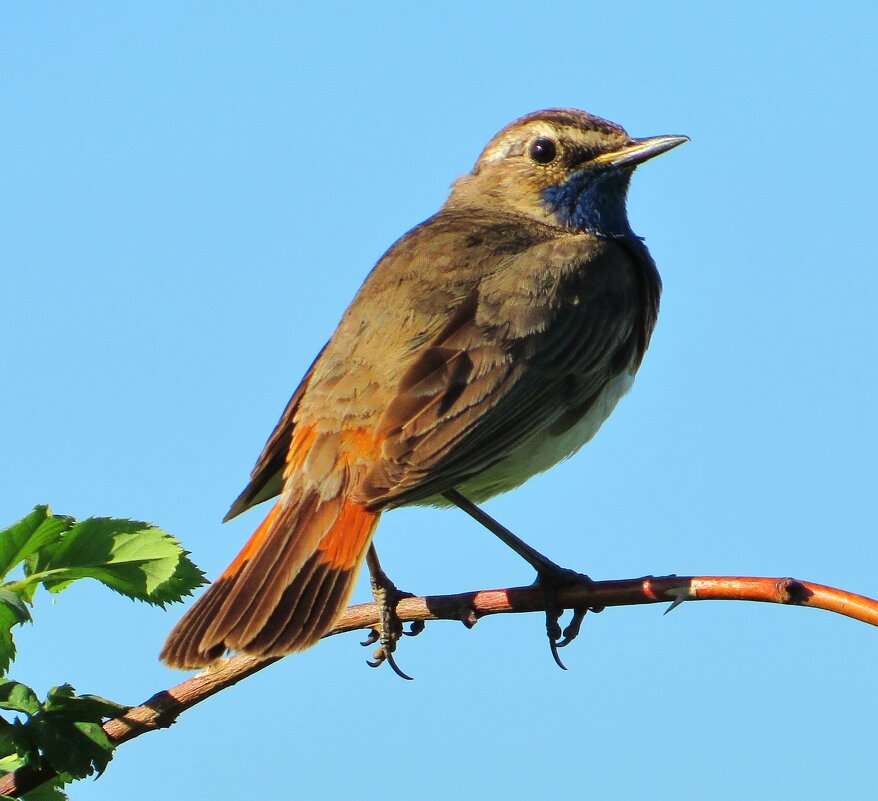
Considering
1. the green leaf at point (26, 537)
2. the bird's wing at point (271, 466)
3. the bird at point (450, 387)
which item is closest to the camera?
the green leaf at point (26, 537)

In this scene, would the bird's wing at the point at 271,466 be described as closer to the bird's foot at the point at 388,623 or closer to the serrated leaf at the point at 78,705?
the bird's foot at the point at 388,623

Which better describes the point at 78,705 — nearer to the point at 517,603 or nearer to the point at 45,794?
the point at 45,794

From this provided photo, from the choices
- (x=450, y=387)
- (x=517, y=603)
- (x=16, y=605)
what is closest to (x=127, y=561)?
(x=16, y=605)

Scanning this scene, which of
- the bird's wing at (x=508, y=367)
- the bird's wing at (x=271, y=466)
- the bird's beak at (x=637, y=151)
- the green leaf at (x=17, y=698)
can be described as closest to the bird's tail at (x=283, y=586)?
the bird's wing at (x=508, y=367)

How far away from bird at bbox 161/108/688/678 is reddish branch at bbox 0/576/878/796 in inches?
8.6

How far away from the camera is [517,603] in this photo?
4.57 meters

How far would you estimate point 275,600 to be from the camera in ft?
15.3

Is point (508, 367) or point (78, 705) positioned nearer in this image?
point (78, 705)

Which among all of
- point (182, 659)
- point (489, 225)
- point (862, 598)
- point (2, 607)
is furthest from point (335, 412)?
point (862, 598)

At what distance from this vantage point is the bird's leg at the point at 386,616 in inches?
220

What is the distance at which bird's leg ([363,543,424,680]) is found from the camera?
18.3ft

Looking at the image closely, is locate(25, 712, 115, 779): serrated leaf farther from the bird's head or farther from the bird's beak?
the bird's beak

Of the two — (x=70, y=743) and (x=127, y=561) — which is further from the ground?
(x=127, y=561)

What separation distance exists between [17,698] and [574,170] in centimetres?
502
